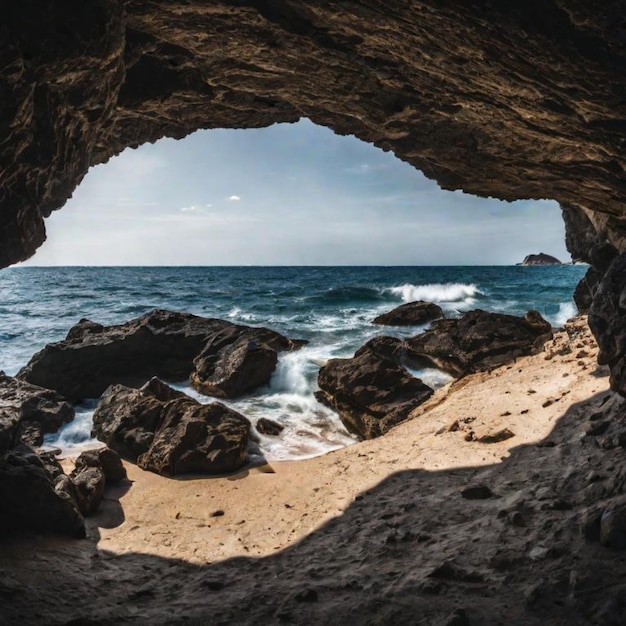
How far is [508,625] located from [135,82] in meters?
8.88

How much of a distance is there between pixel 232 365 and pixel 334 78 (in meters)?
9.89

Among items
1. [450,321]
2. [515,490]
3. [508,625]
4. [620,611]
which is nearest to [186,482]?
[515,490]

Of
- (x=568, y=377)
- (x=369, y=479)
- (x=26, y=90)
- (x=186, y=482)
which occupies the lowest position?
(x=186, y=482)

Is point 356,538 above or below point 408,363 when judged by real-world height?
below

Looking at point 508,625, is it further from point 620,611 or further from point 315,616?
point 315,616

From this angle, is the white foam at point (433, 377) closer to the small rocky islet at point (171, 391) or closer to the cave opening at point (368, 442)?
the small rocky islet at point (171, 391)

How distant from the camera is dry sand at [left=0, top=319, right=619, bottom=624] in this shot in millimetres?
3879

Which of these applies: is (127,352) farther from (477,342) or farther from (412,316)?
(412,316)

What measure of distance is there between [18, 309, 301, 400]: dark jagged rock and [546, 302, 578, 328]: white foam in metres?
16.1

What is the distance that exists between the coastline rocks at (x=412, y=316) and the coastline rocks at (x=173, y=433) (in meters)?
15.4

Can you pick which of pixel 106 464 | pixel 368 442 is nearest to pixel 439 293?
pixel 368 442

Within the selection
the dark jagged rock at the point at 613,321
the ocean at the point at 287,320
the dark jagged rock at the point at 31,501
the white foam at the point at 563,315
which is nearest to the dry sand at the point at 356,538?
the dark jagged rock at the point at 31,501

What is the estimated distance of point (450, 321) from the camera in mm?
16844

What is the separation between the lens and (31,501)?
18.7 feet
